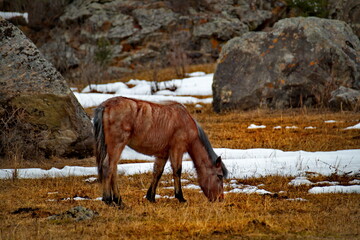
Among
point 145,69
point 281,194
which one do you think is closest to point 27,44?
point 281,194

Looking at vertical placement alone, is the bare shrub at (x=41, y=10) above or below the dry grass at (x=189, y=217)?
below

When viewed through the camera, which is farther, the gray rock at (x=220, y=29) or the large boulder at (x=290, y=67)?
the gray rock at (x=220, y=29)

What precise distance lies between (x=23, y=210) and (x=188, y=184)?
11.1 feet

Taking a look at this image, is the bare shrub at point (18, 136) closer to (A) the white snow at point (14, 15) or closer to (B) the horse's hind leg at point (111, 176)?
(B) the horse's hind leg at point (111, 176)

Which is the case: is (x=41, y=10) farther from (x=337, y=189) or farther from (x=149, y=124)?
(x=337, y=189)

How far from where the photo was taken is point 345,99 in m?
17.0

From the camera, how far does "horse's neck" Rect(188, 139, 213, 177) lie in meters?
7.72

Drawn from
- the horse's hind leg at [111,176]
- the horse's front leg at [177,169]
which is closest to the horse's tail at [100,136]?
the horse's hind leg at [111,176]

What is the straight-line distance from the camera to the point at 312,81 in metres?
17.9

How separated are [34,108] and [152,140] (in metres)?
4.74

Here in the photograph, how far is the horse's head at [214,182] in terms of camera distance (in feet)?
24.8

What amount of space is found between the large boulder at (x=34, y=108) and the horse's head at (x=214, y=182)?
15.4 ft

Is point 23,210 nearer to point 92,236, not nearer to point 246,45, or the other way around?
point 92,236

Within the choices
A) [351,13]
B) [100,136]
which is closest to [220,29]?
[351,13]
